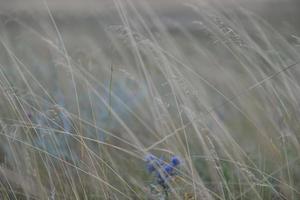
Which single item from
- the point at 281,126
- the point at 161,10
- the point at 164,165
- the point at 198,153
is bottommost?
the point at 161,10

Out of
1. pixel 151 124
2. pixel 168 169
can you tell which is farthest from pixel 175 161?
pixel 151 124

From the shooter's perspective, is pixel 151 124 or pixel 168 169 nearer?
pixel 168 169

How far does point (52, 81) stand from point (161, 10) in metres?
7.14

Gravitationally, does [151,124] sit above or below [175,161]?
below

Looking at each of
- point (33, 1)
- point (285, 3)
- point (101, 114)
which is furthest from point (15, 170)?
point (285, 3)

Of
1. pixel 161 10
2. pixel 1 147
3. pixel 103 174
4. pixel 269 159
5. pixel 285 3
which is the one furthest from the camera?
pixel 161 10

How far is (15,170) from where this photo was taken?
6.81 ft

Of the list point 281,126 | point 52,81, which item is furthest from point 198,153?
point 52,81

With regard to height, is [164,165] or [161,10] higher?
[164,165]

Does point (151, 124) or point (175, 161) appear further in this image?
point (151, 124)

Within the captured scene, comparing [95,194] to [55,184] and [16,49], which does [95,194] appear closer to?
[55,184]

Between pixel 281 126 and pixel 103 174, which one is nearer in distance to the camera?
pixel 103 174

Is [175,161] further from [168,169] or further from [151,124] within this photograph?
[151,124]

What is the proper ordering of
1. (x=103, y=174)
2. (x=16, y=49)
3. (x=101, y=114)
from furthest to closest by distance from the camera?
(x=16, y=49) < (x=101, y=114) < (x=103, y=174)
